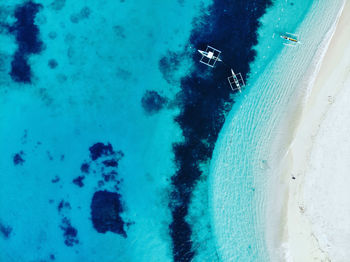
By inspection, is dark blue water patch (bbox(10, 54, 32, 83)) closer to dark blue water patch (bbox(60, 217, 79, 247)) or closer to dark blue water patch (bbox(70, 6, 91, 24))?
dark blue water patch (bbox(70, 6, 91, 24))

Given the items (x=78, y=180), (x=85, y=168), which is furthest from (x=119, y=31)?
(x=78, y=180)

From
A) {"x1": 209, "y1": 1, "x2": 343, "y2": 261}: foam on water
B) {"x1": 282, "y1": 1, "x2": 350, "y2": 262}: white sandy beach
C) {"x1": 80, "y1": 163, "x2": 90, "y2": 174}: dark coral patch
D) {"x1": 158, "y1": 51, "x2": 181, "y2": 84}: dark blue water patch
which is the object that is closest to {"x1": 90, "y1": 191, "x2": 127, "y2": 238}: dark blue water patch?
A: {"x1": 80, "y1": 163, "x2": 90, "y2": 174}: dark coral patch

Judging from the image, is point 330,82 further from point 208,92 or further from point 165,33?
point 165,33

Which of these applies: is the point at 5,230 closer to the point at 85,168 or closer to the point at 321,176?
the point at 85,168

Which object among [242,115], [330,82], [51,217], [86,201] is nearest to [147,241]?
[86,201]

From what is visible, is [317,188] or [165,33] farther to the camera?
[165,33]

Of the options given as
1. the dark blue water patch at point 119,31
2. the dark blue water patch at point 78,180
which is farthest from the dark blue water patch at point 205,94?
the dark blue water patch at point 78,180
